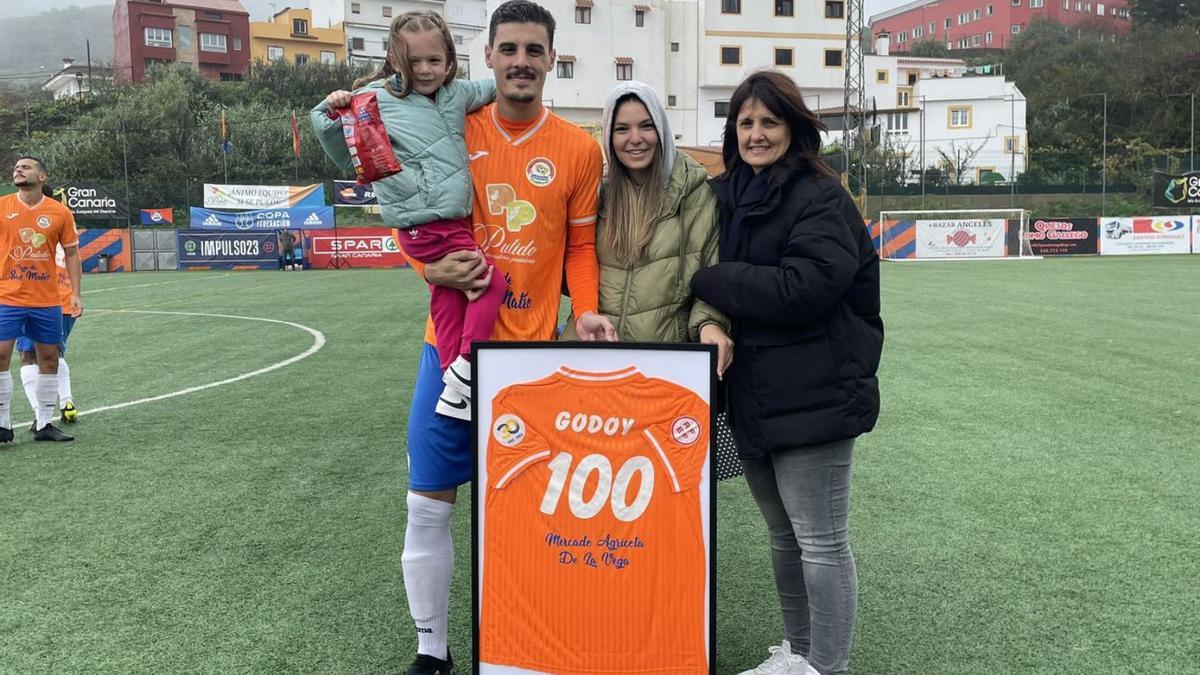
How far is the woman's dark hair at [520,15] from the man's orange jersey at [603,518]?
3.29 ft

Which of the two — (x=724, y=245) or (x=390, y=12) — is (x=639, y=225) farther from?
(x=390, y=12)

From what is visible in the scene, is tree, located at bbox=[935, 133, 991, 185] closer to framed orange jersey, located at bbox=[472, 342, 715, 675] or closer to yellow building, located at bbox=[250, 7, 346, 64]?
framed orange jersey, located at bbox=[472, 342, 715, 675]

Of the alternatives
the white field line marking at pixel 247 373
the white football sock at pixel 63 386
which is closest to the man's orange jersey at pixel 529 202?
the white football sock at pixel 63 386

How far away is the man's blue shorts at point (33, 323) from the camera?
6148mm

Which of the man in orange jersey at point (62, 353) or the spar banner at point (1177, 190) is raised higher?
the spar banner at point (1177, 190)

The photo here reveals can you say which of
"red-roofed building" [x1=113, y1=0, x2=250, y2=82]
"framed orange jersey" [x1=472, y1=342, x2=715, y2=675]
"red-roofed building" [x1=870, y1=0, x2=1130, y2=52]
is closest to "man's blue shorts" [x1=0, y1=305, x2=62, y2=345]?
"framed orange jersey" [x1=472, y1=342, x2=715, y2=675]

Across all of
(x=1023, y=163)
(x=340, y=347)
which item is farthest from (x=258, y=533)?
(x=1023, y=163)

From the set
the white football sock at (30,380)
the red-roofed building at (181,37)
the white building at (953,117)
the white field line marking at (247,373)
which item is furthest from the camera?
the red-roofed building at (181,37)

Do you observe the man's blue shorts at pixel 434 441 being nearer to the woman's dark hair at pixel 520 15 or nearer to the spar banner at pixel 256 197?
the woman's dark hair at pixel 520 15

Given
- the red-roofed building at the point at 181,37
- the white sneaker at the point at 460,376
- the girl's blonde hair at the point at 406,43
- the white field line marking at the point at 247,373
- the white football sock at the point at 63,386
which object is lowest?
the white field line marking at the point at 247,373

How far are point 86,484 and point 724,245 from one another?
4.26 metres

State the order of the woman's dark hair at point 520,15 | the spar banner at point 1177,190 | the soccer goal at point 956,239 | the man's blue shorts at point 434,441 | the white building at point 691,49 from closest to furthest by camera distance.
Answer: the woman's dark hair at point 520,15
the man's blue shorts at point 434,441
the soccer goal at point 956,239
the spar banner at point 1177,190
the white building at point 691,49

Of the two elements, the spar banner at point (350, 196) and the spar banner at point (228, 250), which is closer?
the spar banner at point (228, 250)

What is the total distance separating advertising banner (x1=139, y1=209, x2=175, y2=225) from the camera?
32188mm
